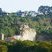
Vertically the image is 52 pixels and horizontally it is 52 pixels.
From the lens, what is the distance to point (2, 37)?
5591 cm

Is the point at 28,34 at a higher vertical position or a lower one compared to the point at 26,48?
lower

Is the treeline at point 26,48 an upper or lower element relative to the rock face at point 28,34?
upper

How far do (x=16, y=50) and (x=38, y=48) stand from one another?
10.3 ft

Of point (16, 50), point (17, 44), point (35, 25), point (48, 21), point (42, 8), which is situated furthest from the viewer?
point (42, 8)

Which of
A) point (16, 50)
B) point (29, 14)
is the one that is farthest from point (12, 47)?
point (29, 14)

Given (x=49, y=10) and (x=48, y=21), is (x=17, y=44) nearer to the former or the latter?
(x=48, y=21)

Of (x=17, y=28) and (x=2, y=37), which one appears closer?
(x=2, y=37)

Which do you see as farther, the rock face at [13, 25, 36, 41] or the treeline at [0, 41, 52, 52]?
the rock face at [13, 25, 36, 41]

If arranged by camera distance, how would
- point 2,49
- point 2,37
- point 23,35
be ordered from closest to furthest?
point 2,49 → point 2,37 → point 23,35

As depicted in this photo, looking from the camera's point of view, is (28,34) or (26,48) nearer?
(26,48)

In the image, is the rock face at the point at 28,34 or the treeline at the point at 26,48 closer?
the treeline at the point at 26,48

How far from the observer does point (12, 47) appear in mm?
36562

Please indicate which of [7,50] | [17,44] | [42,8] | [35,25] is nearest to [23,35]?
[35,25]

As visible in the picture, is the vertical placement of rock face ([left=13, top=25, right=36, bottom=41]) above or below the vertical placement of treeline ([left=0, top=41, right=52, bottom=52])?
below
